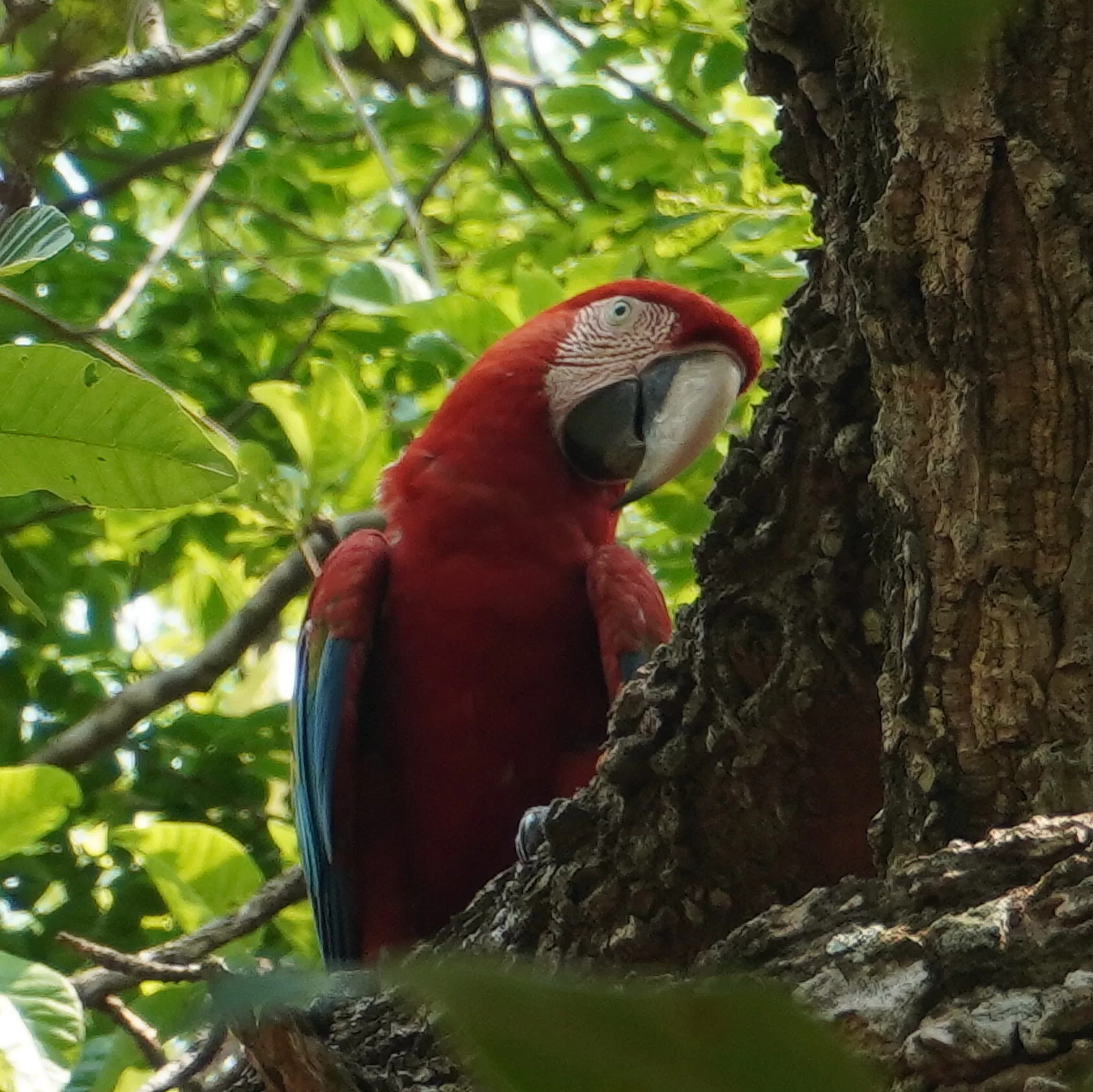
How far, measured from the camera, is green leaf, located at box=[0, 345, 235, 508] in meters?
0.90

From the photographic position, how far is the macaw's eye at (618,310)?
2.26m

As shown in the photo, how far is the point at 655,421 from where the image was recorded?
2.24 metres

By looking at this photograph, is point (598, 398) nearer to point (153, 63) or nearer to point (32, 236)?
point (153, 63)

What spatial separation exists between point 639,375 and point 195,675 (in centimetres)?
101

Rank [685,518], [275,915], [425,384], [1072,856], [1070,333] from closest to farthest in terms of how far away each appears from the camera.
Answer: [1072,856], [1070,333], [275,915], [685,518], [425,384]

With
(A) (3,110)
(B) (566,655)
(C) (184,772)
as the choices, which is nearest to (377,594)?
(B) (566,655)

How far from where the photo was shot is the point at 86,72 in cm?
177

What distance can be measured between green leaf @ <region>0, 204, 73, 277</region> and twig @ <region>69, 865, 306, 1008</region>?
775 mm

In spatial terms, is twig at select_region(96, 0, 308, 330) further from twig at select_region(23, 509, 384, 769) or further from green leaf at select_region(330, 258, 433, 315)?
twig at select_region(23, 509, 384, 769)

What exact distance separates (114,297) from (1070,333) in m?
2.36

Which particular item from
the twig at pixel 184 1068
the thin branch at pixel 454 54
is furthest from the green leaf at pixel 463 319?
the twig at pixel 184 1068

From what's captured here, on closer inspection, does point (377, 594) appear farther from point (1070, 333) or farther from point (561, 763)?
point (1070, 333)

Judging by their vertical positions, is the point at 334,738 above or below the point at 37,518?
below

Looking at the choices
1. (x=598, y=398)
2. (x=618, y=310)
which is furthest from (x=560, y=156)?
(x=598, y=398)
